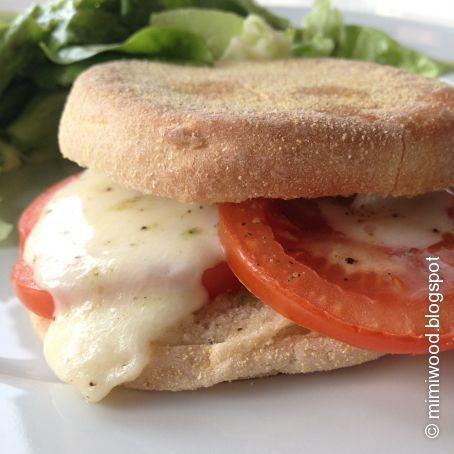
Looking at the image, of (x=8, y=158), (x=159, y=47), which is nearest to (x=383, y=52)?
(x=159, y=47)

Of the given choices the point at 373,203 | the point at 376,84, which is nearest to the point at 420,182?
the point at 373,203

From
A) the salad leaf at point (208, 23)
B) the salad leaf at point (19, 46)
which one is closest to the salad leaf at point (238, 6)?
the salad leaf at point (208, 23)

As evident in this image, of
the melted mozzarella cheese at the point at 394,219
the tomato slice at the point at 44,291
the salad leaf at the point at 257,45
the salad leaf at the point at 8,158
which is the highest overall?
the melted mozzarella cheese at the point at 394,219

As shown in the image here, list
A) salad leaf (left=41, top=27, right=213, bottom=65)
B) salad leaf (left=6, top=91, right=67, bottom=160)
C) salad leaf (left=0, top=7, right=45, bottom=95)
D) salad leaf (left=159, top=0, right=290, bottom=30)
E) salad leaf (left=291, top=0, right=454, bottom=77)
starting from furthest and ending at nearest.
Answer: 1. salad leaf (left=291, top=0, right=454, bottom=77)
2. salad leaf (left=159, top=0, right=290, bottom=30)
3. salad leaf (left=6, top=91, right=67, bottom=160)
4. salad leaf (left=0, top=7, right=45, bottom=95)
5. salad leaf (left=41, top=27, right=213, bottom=65)

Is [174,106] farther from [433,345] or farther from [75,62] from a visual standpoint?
[75,62]

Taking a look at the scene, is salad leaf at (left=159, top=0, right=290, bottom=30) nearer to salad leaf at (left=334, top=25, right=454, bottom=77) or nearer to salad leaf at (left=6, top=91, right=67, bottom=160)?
salad leaf at (left=334, top=25, right=454, bottom=77)

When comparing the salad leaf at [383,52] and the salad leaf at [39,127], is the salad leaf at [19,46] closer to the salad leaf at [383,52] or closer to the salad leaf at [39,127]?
the salad leaf at [39,127]

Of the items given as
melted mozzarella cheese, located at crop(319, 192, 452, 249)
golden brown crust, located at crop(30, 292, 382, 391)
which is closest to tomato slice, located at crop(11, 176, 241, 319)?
golden brown crust, located at crop(30, 292, 382, 391)
